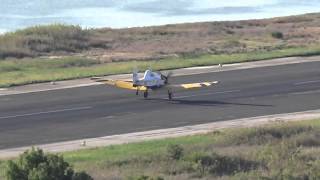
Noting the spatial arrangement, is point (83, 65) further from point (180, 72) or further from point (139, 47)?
point (139, 47)

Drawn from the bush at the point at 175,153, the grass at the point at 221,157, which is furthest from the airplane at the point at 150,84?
the bush at the point at 175,153

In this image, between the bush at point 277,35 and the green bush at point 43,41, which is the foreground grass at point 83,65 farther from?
the bush at point 277,35

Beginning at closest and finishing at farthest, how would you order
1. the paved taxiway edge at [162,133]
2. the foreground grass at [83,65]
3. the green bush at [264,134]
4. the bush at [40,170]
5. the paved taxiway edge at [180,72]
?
1. the bush at [40,170]
2. the green bush at [264,134]
3. the paved taxiway edge at [162,133]
4. the paved taxiway edge at [180,72]
5. the foreground grass at [83,65]

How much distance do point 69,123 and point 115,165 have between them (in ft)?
38.5

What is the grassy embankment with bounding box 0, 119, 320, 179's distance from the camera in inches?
1280

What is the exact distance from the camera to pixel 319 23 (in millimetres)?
93188

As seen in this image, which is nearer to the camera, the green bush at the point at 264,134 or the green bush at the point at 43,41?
the green bush at the point at 264,134

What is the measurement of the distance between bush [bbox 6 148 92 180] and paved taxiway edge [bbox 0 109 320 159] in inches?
373

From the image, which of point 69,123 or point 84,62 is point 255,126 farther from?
point 84,62

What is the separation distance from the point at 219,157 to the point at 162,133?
336 inches

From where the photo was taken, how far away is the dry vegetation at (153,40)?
72.6 metres

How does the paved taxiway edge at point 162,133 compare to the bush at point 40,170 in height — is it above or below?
below

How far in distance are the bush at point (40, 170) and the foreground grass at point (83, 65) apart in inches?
1148

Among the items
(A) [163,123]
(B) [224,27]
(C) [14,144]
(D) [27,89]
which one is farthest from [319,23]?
(C) [14,144]
